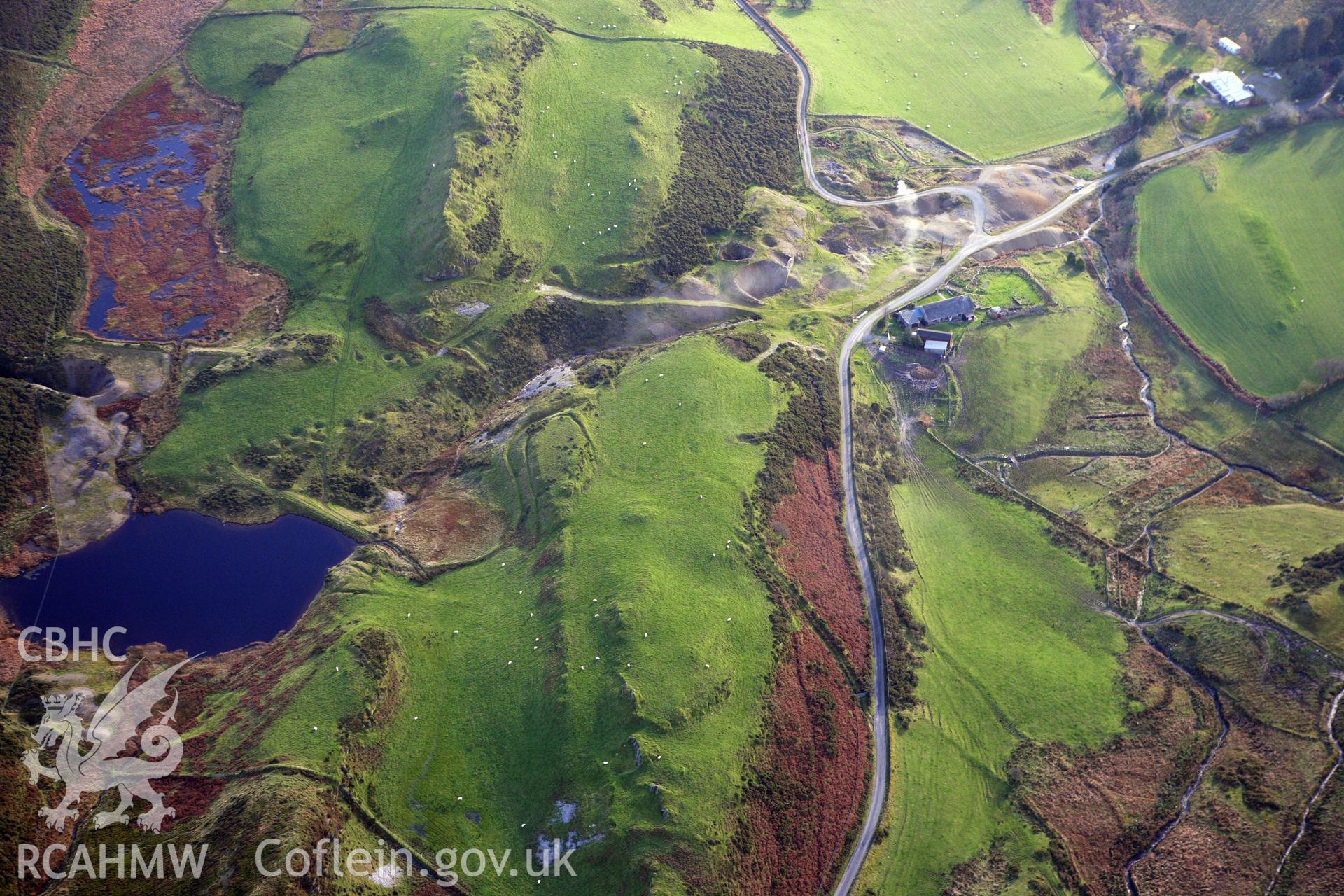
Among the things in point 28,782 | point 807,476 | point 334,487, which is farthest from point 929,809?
point 28,782

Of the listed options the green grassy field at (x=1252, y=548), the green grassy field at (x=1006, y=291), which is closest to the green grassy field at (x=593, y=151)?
the green grassy field at (x=1006, y=291)

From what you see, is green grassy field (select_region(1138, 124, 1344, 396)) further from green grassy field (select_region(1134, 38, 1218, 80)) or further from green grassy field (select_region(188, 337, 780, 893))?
green grassy field (select_region(188, 337, 780, 893))

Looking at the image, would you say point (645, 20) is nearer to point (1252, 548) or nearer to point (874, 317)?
point (874, 317)

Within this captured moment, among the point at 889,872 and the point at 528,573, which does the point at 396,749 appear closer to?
the point at 528,573

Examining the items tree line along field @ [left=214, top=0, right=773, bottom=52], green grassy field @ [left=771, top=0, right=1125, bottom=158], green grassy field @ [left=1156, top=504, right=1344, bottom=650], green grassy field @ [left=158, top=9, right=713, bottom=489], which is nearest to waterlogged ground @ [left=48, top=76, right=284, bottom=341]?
green grassy field @ [left=158, top=9, right=713, bottom=489]

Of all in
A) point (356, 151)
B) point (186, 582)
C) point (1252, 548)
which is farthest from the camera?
point (356, 151)

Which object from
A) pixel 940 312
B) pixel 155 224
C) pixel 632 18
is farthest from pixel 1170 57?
pixel 155 224
